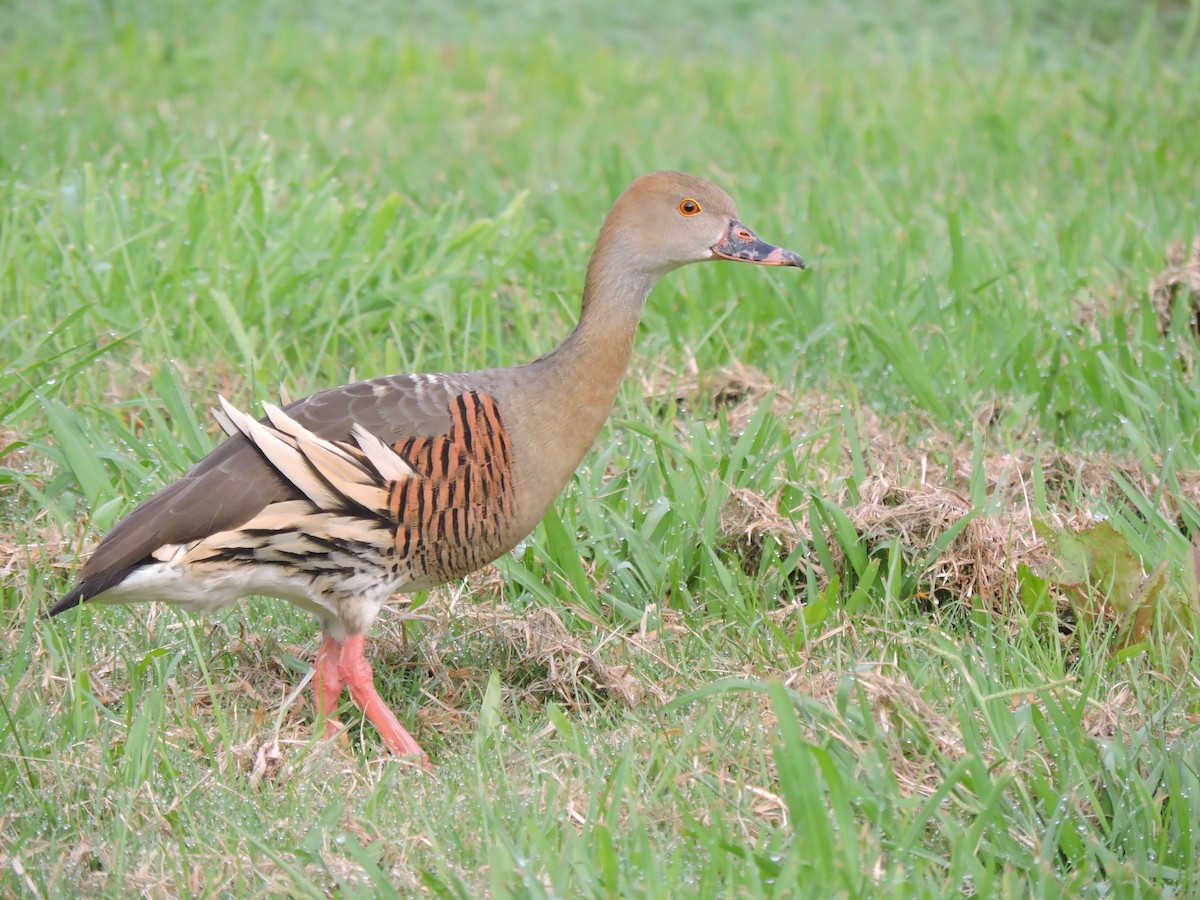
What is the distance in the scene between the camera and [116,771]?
3.09 metres

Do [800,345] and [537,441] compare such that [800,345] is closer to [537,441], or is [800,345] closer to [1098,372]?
[1098,372]

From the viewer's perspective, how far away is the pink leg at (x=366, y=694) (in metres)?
3.47

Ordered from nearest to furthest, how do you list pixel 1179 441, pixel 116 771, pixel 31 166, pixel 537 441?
pixel 116 771
pixel 537 441
pixel 1179 441
pixel 31 166

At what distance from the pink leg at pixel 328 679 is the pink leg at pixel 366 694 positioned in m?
0.03

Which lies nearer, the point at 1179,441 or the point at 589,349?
the point at 589,349

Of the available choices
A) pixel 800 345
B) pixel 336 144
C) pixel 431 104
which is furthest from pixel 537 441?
pixel 431 104

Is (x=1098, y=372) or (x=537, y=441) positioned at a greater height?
(x=537, y=441)

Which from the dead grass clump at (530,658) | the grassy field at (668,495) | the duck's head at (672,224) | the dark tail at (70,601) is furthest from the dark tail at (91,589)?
the duck's head at (672,224)

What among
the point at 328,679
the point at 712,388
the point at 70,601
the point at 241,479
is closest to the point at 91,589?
the point at 70,601

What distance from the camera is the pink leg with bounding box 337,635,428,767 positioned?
3.47 metres

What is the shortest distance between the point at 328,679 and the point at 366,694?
0.43 feet

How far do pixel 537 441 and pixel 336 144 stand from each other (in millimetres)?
4189

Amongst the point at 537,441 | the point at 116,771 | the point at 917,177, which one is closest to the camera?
the point at 116,771

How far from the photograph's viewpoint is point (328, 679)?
11.8 ft
